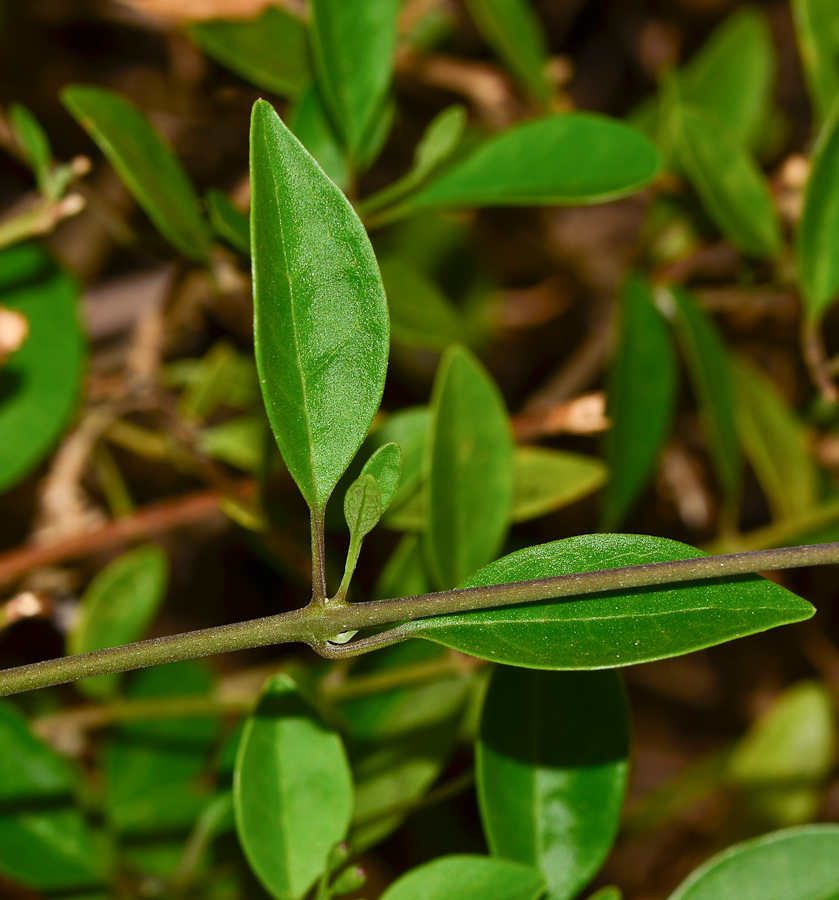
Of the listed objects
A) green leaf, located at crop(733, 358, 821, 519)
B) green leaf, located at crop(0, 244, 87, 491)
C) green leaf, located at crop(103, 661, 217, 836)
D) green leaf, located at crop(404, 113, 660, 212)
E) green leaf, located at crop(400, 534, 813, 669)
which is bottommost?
green leaf, located at crop(103, 661, 217, 836)

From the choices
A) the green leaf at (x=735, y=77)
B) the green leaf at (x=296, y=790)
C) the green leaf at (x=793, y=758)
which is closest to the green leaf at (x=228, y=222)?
the green leaf at (x=296, y=790)

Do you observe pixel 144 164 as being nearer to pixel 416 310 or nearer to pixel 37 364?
pixel 37 364

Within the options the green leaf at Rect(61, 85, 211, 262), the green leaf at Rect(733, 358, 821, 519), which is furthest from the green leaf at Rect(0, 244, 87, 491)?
the green leaf at Rect(733, 358, 821, 519)

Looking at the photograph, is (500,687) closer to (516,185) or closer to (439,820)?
(516,185)

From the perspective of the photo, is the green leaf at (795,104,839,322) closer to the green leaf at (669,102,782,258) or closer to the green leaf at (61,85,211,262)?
the green leaf at (669,102,782,258)

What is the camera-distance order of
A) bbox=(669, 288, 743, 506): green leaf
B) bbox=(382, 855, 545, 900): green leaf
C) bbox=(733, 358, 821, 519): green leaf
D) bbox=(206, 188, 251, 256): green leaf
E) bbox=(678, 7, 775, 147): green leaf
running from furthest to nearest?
1. bbox=(678, 7, 775, 147): green leaf
2. bbox=(733, 358, 821, 519): green leaf
3. bbox=(669, 288, 743, 506): green leaf
4. bbox=(206, 188, 251, 256): green leaf
5. bbox=(382, 855, 545, 900): green leaf

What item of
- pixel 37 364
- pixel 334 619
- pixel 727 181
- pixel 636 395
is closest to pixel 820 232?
pixel 727 181

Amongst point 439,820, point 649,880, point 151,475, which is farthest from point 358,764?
point 649,880
